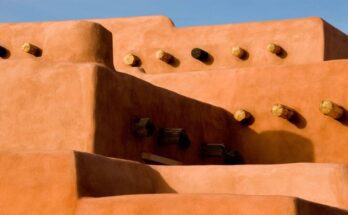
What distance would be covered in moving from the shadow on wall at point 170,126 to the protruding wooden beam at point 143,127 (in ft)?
0.33

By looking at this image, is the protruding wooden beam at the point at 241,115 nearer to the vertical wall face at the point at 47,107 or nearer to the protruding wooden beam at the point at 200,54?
the protruding wooden beam at the point at 200,54

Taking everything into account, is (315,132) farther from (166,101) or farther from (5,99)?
(5,99)

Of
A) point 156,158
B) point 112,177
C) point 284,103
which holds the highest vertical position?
point 284,103

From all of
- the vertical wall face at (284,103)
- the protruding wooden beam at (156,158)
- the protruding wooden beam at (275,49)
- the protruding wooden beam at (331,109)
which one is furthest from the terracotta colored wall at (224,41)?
the protruding wooden beam at (156,158)

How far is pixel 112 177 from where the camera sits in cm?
844

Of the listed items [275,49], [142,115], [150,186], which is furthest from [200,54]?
[150,186]

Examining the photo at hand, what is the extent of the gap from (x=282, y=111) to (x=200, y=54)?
4.03m

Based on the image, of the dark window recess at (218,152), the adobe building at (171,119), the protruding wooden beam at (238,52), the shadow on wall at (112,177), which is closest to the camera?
the adobe building at (171,119)

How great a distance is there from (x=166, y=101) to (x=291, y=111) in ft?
9.27

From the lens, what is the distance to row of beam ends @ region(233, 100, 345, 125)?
14.2 m

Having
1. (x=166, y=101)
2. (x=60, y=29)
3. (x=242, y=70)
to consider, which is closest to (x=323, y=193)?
(x=166, y=101)

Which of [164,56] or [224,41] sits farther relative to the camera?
[164,56]

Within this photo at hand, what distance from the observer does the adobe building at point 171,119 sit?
25.6ft

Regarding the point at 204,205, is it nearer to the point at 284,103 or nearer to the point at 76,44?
the point at 76,44
